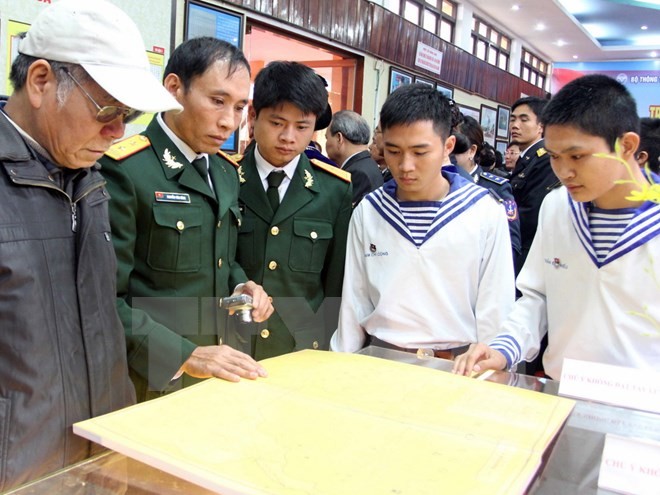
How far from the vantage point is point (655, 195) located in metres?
0.70

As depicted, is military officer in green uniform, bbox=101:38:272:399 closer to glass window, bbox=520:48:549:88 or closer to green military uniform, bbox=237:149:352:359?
green military uniform, bbox=237:149:352:359

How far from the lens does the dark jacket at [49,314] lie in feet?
3.31

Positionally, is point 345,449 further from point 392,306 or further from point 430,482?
point 392,306

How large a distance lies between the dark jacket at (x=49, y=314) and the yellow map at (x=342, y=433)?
0.19 m

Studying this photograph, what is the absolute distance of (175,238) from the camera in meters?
1.58

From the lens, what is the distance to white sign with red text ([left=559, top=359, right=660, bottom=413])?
113 centimetres

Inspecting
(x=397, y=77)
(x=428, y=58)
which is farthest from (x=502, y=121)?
(x=397, y=77)

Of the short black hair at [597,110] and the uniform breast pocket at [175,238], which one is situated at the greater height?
the short black hair at [597,110]

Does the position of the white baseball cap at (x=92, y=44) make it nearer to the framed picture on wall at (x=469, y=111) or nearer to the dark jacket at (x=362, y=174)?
the dark jacket at (x=362, y=174)

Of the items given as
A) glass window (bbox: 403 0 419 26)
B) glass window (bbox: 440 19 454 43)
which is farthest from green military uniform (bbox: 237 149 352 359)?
glass window (bbox: 440 19 454 43)

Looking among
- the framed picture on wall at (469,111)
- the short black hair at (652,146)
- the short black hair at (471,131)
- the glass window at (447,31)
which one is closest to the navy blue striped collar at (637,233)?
the short black hair at (652,146)

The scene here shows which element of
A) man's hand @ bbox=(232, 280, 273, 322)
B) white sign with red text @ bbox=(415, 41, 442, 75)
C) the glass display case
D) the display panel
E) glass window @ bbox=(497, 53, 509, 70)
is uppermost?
glass window @ bbox=(497, 53, 509, 70)

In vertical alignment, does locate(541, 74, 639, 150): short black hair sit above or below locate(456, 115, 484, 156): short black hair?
below

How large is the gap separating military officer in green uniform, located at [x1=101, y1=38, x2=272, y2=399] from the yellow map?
0.45 m
